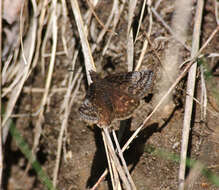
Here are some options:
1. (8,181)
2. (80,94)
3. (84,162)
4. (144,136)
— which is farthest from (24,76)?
(8,181)

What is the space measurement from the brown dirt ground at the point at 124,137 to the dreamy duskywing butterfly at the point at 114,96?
19 cm

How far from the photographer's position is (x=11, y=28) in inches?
107

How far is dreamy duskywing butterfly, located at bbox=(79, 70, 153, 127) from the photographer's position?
188 centimetres

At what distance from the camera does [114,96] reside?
2.08m

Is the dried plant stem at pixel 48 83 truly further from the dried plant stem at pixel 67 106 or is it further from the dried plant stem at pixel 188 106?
the dried plant stem at pixel 188 106

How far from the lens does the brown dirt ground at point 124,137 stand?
1990 mm

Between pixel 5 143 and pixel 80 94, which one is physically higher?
pixel 80 94

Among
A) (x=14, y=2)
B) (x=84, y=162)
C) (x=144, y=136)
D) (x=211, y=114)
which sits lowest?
(x=84, y=162)

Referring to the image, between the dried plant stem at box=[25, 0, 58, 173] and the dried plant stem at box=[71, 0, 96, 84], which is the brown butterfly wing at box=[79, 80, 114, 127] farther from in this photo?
the dried plant stem at box=[25, 0, 58, 173]

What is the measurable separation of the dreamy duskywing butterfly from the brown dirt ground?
7.7 inches

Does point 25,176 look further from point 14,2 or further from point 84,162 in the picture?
point 14,2

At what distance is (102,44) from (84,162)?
0.92m

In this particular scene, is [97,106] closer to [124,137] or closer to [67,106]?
[124,137]

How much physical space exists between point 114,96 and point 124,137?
289 millimetres
